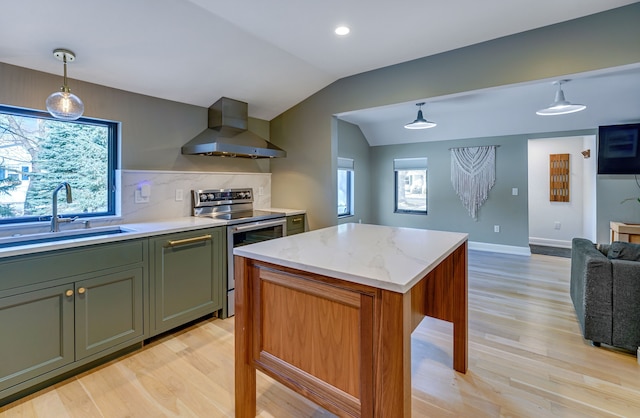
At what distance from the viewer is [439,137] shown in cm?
552

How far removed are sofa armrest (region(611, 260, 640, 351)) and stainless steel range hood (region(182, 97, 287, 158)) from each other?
3.17m

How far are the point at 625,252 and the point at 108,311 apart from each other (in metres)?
3.72

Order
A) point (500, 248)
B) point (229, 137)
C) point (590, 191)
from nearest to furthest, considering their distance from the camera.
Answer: point (229, 137) → point (590, 191) → point (500, 248)

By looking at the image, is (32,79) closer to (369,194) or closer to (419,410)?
(419,410)

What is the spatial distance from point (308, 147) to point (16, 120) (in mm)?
2619

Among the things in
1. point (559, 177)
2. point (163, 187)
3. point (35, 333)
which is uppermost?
point (559, 177)

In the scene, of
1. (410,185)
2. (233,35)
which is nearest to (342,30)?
(233,35)

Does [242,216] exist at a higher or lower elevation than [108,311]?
higher

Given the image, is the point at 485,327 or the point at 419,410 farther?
the point at 485,327

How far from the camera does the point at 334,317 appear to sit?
1240 millimetres

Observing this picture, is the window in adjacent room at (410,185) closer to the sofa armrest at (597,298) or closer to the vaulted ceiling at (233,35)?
the vaulted ceiling at (233,35)

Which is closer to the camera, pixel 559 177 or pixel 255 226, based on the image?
pixel 255 226

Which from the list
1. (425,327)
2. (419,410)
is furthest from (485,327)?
(419,410)

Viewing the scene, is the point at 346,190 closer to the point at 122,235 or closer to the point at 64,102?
the point at 122,235
